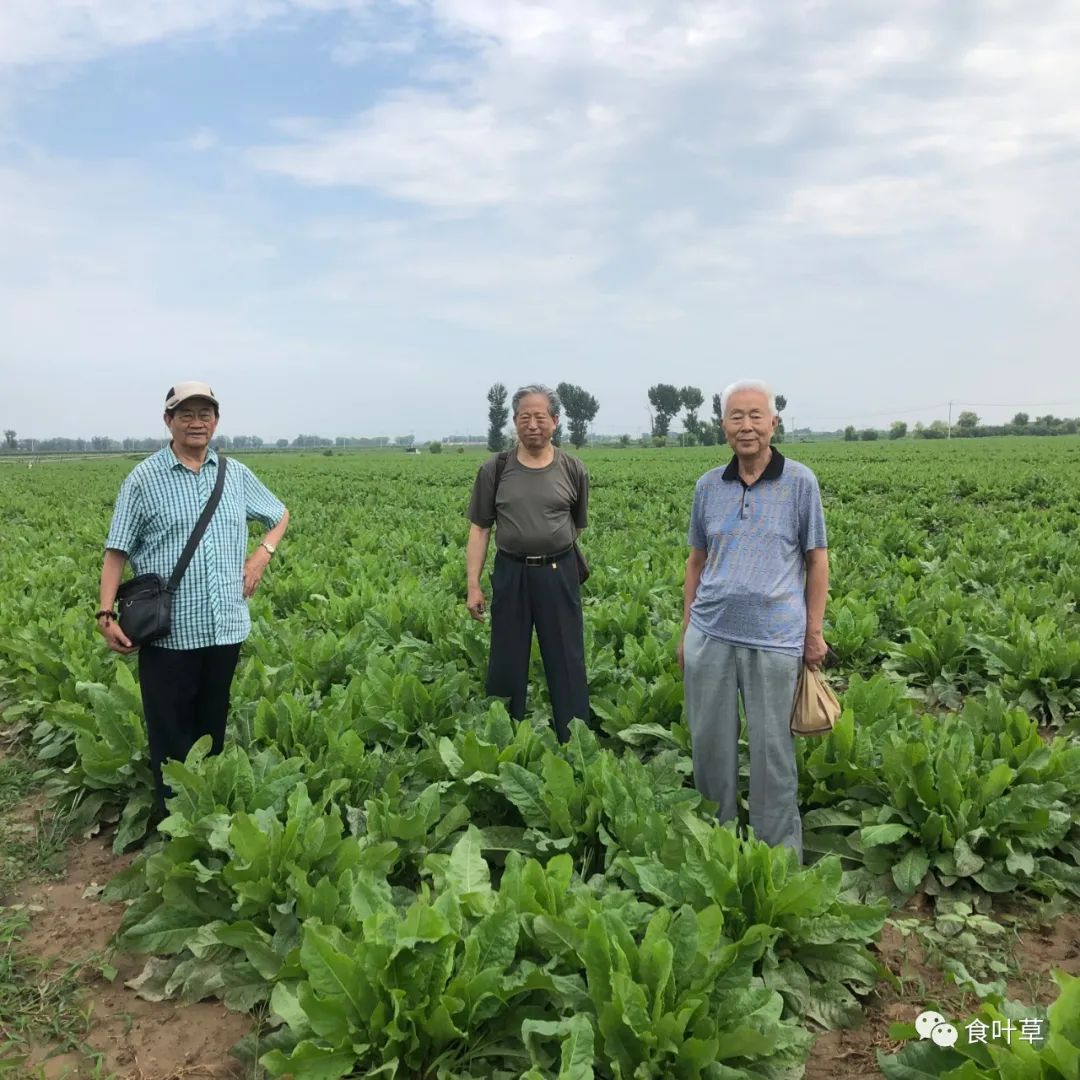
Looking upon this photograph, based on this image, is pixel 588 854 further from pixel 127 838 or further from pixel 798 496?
pixel 127 838

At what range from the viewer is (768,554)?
3301 mm

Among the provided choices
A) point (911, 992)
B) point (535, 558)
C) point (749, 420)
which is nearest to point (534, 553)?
point (535, 558)

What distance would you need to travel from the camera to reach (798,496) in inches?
130

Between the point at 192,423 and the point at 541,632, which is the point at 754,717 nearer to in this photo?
the point at 541,632

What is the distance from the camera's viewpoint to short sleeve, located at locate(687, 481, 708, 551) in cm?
357

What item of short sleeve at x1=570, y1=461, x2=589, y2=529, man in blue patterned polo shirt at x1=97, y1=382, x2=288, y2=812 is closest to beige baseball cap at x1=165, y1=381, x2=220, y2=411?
man in blue patterned polo shirt at x1=97, y1=382, x2=288, y2=812

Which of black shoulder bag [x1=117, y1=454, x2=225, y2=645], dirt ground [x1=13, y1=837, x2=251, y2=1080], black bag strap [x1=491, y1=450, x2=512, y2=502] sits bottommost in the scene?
dirt ground [x1=13, y1=837, x2=251, y2=1080]

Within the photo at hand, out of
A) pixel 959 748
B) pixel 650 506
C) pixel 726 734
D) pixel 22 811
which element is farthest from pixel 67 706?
pixel 650 506

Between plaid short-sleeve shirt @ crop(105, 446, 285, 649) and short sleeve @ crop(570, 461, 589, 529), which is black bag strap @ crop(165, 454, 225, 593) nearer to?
plaid short-sleeve shirt @ crop(105, 446, 285, 649)

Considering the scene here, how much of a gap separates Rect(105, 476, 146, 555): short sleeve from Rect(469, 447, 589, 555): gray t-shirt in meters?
1.56

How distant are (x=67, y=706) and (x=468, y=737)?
9.15ft

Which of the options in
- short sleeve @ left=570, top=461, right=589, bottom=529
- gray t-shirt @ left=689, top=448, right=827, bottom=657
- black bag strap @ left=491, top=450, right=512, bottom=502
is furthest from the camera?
short sleeve @ left=570, top=461, right=589, bottom=529

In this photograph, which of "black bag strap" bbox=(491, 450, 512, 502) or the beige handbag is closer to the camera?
the beige handbag

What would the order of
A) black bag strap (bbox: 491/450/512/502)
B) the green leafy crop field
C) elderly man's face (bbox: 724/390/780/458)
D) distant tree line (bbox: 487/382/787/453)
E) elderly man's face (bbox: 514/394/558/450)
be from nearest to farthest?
the green leafy crop field, elderly man's face (bbox: 724/390/780/458), elderly man's face (bbox: 514/394/558/450), black bag strap (bbox: 491/450/512/502), distant tree line (bbox: 487/382/787/453)
